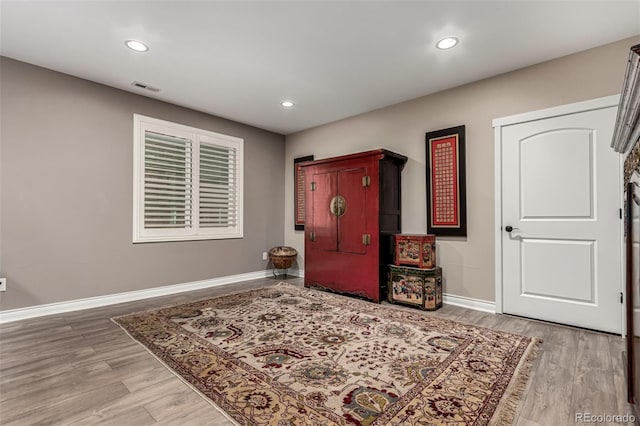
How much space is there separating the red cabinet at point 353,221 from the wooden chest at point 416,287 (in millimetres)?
193

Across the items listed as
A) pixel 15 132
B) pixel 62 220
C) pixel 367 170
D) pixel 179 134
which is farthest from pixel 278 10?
pixel 62 220

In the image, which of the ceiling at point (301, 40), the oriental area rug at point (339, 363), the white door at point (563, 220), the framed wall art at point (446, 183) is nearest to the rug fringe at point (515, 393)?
the oriental area rug at point (339, 363)

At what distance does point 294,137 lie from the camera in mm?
5664

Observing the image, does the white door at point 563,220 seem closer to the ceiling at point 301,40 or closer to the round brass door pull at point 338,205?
the ceiling at point 301,40

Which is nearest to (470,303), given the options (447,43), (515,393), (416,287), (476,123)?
(416,287)

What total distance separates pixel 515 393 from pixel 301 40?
3023mm

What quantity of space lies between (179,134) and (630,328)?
4.79 metres

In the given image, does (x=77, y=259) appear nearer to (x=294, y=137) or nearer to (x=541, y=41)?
(x=294, y=137)

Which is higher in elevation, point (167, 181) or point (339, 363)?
point (167, 181)

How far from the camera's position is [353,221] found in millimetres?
4004

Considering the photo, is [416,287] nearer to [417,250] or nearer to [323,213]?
[417,250]

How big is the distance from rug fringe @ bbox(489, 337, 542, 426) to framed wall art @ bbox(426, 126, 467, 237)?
5.27 ft

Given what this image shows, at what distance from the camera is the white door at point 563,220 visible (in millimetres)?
2719

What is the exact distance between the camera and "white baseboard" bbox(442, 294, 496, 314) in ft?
11.0
